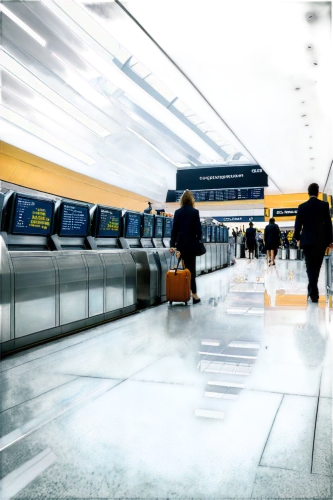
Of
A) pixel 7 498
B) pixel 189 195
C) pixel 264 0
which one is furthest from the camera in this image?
pixel 189 195

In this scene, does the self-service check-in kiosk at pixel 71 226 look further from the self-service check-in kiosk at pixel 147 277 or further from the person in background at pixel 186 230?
the person in background at pixel 186 230

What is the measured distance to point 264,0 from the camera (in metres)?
6.06

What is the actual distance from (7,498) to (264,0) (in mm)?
6728

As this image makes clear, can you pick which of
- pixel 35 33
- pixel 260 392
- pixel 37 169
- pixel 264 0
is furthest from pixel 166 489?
pixel 37 169

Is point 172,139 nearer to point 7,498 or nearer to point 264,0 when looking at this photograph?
point 264,0

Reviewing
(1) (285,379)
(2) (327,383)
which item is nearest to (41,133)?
(1) (285,379)

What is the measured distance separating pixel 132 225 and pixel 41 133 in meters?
7.87

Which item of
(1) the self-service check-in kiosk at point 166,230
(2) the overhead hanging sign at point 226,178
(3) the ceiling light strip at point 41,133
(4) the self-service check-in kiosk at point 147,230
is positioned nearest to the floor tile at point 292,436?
(4) the self-service check-in kiosk at point 147,230

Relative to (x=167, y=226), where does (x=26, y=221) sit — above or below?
below

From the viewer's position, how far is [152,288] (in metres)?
6.49

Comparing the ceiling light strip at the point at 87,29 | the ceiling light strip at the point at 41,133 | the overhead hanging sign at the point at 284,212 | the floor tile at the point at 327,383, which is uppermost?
the ceiling light strip at the point at 87,29

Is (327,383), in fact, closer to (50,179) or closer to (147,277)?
(147,277)

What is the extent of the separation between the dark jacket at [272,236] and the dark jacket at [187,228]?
35.1 feet

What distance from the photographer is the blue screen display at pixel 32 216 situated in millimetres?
4816
